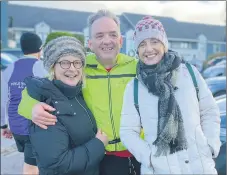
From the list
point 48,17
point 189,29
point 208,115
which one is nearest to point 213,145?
point 208,115

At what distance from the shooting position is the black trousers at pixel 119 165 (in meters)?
2.61

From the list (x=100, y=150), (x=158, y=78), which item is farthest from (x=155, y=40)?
(x=100, y=150)

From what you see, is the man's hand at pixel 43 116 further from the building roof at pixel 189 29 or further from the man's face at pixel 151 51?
the building roof at pixel 189 29

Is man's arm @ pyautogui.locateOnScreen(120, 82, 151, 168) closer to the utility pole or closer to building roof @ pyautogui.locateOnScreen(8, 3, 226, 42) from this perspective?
the utility pole

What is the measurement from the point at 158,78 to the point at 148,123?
290 mm

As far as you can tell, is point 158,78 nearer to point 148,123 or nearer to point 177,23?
point 148,123

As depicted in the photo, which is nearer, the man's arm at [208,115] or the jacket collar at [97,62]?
the man's arm at [208,115]

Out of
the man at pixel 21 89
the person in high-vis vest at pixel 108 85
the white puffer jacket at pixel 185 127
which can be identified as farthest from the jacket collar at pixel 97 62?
the man at pixel 21 89

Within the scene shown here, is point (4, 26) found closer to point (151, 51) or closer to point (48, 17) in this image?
point (151, 51)

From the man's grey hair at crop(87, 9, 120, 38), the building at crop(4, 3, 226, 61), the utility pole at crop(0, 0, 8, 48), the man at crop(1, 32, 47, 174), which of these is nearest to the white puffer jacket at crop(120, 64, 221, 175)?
the man's grey hair at crop(87, 9, 120, 38)

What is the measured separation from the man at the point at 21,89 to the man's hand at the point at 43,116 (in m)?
1.49

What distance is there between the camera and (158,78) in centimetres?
218

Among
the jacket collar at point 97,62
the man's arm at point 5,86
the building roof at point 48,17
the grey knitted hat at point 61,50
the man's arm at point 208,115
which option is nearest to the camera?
the man's arm at point 208,115

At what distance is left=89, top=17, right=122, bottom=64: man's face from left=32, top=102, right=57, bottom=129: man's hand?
592 mm
